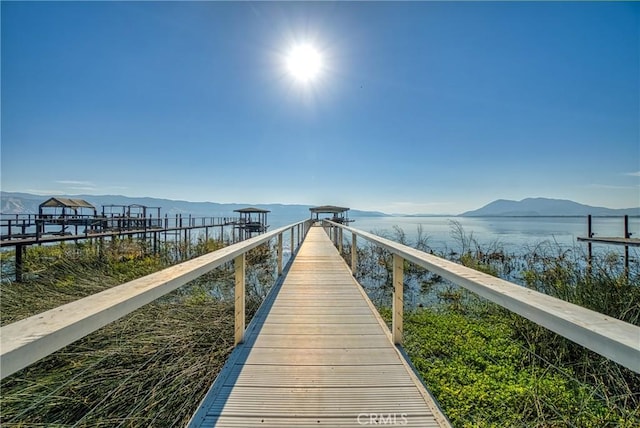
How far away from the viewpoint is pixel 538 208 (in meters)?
104

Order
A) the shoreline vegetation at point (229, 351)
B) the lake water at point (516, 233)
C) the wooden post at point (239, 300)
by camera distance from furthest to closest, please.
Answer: the lake water at point (516, 233)
the wooden post at point (239, 300)
the shoreline vegetation at point (229, 351)

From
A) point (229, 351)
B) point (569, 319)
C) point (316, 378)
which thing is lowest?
point (229, 351)

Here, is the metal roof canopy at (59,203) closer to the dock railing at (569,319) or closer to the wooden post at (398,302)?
the wooden post at (398,302)

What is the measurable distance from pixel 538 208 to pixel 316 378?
133166 mm

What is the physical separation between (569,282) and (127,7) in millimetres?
9950

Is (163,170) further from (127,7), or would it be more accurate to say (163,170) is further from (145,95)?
(127,7)

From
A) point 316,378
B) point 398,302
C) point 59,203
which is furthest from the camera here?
point 59,203

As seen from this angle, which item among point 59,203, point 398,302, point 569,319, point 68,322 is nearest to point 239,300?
point 398,302

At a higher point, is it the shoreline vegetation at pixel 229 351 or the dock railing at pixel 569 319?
the dock railing at pixel 569 319

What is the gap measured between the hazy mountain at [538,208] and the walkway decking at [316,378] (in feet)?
350

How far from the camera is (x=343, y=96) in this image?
9.77 metres

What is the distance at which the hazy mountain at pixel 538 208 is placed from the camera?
8606cm

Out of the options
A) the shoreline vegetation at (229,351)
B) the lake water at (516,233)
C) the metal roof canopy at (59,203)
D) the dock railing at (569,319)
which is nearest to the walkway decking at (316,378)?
the shoreline vegetation at (229,351)

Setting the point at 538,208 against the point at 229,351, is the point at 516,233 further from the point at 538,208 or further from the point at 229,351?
the point at 538,208
